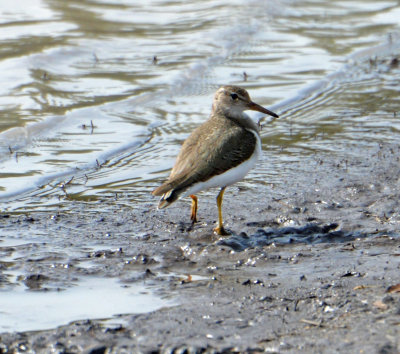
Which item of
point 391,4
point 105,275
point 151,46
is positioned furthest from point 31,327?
point 391,4

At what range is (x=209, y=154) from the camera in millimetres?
6371

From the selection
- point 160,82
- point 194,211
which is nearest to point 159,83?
point 160,82

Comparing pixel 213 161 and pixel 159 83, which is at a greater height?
pixel 213 161

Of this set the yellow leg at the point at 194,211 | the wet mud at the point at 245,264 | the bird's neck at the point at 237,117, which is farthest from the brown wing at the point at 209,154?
the wet mud at the point at 245,264

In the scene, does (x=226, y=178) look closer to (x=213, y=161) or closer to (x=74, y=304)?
(x=213, y=161)

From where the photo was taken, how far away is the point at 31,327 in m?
4.62

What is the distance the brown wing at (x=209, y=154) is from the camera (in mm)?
6180

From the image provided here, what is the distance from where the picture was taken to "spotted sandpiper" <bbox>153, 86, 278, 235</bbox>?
6146mm

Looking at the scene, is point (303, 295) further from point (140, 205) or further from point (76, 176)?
point (76, 176)

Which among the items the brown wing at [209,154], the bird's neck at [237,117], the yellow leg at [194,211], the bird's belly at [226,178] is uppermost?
the bird's neck at [237,117]

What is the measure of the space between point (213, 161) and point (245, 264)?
1040 mm

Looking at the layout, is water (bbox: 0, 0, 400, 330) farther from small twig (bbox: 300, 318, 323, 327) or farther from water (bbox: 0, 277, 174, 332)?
small twig (bbox: 300, 318, 323, 327)

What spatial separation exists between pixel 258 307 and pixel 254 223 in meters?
1.83

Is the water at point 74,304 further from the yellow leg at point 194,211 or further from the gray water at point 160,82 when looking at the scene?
the gray water at point 160,82
